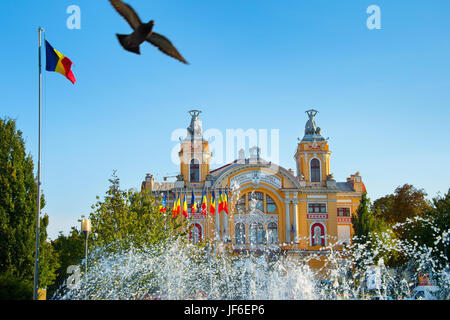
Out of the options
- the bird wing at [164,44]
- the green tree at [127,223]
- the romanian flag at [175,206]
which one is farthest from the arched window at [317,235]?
the bird wing at [164,44]

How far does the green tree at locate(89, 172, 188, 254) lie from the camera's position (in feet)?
100

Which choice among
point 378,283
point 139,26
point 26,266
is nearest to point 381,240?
point 378,283

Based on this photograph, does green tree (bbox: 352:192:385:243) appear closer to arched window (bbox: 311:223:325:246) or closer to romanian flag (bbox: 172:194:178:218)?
arched window (bbox: 311:223:325:246)

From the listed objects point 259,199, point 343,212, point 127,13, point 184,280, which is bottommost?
point 184,280

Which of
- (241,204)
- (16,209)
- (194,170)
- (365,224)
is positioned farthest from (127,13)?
(194,170)

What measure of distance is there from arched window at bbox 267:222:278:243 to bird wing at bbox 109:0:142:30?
134 ft

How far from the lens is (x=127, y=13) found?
1005cm

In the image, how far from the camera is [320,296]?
67.2ft

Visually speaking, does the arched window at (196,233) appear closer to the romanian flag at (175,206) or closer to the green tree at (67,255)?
the romanian flag at (175,206)

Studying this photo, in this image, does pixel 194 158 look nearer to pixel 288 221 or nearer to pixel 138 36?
pixel 288 221

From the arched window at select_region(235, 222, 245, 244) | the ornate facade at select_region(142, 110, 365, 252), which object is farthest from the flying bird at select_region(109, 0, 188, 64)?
the arched window at select_region(235, 222, 245, 244)

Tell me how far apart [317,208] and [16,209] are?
33.9 metres

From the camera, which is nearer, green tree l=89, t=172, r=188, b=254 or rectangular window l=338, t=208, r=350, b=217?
green tree l=89, t=172, r=188, b=254

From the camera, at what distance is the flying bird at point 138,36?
9805mm
